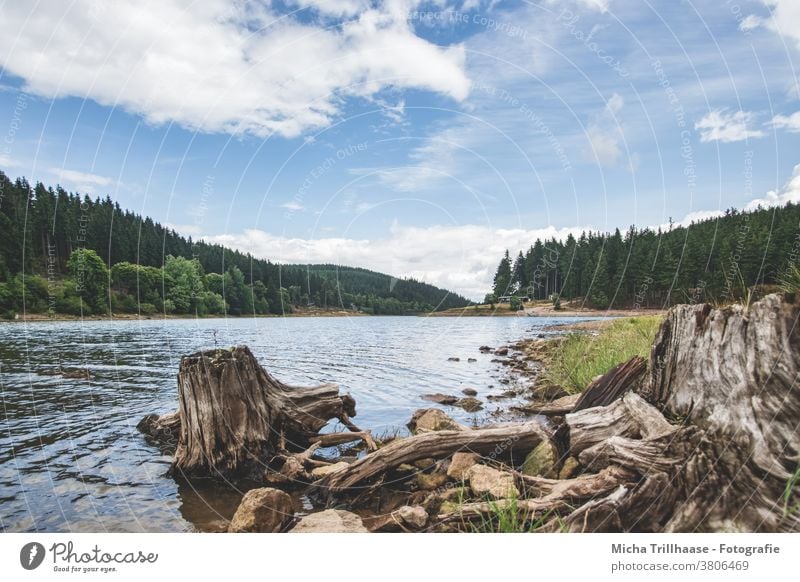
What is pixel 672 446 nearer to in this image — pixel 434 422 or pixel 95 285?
pixel 434 422

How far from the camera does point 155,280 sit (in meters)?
47.9

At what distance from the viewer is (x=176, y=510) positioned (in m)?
Answer: 6.14

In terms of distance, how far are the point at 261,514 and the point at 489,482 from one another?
2.71m

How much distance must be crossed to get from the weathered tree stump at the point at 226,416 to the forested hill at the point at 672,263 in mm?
5614

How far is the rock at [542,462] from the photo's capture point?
17.0ft

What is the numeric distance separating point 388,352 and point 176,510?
70.6 feet

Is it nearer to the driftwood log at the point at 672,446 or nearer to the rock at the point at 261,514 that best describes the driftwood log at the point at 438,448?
the driftwood log at the point at 672,446

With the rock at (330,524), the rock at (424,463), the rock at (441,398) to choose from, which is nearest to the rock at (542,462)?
the rock at (424,463)

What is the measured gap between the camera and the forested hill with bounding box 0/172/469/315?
97.0 ft

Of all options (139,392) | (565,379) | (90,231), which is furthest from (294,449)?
(90,231)

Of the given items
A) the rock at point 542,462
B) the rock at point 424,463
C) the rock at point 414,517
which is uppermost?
the rock at point 542,462

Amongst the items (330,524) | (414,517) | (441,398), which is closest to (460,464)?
(414,517)
